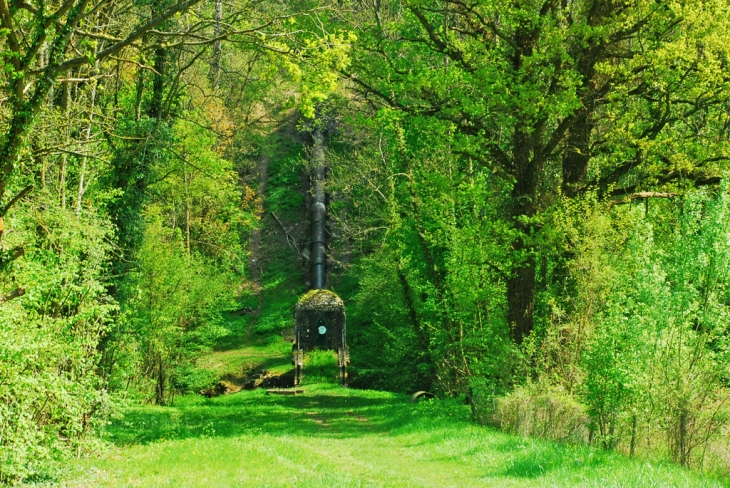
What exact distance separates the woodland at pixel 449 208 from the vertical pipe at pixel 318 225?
13116mm

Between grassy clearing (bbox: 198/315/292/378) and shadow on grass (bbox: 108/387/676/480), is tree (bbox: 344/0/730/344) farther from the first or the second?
grassy clearing (bbox: 198/315/292/378)

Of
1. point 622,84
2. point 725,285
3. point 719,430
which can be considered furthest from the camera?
point 622,84

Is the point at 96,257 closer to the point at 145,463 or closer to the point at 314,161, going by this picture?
Result: the point at 145,463

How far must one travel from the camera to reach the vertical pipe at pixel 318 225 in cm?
4583

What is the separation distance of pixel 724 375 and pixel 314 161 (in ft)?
111

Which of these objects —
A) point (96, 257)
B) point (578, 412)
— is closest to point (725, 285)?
point (578, 412)

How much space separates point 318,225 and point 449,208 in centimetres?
2830

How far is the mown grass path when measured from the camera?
9352 mm

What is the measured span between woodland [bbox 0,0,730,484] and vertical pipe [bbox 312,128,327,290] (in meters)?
13.1

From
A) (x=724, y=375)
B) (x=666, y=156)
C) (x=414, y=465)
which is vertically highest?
(x=666, y=156)

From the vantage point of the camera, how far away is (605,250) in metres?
15.6

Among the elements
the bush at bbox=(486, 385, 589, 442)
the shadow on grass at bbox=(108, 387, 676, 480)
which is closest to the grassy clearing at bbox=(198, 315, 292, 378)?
the shadow on grass at bbox=(108, 387, 676, 480)

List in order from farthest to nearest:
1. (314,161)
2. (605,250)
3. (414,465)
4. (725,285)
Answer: (314,161)
(605,250)
(414,465)
(725,285)

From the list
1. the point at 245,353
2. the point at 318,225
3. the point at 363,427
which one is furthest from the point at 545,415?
the point at 318,225
